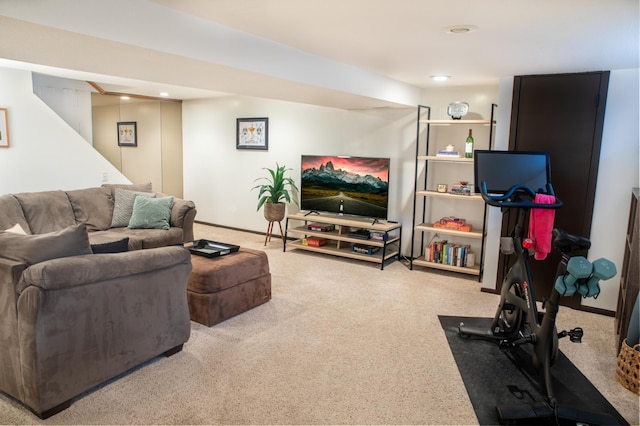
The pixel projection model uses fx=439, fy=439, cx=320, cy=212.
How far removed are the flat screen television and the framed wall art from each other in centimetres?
99

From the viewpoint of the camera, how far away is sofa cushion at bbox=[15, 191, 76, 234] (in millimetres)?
4520

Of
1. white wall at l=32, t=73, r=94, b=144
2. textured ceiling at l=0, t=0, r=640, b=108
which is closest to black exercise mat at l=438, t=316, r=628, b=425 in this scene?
textured ceiling at l=0, t=0, r=640, b=108

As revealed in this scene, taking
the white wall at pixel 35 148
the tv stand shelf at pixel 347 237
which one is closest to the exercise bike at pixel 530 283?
the tv stand shelf at pixel 347 237

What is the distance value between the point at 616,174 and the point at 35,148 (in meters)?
6.16

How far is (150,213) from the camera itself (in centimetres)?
A: 516

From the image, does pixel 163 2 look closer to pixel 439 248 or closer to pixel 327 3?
pixel 327 3

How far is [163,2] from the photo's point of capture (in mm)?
2396

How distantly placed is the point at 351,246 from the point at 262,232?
182 cm

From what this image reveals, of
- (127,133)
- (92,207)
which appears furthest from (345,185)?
(127,133)

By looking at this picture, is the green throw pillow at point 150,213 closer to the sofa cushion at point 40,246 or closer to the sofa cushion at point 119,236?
the sofa cushion at point 119,236

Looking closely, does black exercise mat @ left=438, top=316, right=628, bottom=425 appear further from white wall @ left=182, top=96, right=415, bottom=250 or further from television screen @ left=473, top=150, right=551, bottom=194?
white wall @ left=182, top=96, right=415, bottom=250

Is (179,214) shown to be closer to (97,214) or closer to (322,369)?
(97,214)

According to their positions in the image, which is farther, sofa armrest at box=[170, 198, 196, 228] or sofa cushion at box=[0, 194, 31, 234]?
sofa armrest at box=[170, 198, 196, 228]

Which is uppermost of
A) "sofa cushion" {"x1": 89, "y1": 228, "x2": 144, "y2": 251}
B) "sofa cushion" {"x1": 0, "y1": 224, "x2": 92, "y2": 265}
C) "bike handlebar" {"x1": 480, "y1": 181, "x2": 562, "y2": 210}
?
"bike handlebar" {"x1": 480, "y1": 181, "x2": 562, "y2": 210}
